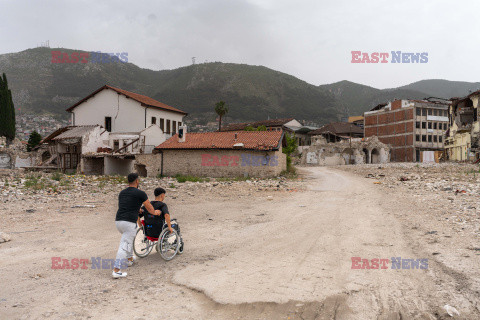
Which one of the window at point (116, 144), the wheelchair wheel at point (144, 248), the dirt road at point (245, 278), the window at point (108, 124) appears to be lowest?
the dirt road at point (245, 278)

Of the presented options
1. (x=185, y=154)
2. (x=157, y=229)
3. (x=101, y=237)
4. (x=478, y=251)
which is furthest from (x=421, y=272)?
(x=185, y=154)

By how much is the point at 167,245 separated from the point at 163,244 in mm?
105

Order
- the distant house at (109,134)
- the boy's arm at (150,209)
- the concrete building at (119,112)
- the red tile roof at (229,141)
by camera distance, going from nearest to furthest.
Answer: the boy's arm at (150,209) → the red tile roof at (229,141) → the distant house at (109,134) → the concrete building at (119,112)

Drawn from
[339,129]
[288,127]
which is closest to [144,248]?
[288,127]

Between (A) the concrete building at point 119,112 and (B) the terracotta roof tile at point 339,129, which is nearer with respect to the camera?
(A) the concrete building at point 119,112

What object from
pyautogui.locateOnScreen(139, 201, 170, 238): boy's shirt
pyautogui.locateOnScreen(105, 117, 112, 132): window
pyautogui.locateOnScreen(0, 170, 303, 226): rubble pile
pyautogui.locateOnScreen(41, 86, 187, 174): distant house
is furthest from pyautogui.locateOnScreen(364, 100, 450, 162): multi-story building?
pyautogui.locateOnScreen(139, 201, 170, 238): boy's shirt

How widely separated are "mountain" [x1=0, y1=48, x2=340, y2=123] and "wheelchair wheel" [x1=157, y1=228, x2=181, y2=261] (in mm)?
88086

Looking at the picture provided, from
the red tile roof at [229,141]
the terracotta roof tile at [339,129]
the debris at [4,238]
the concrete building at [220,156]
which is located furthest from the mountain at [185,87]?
the debris at [4,238]

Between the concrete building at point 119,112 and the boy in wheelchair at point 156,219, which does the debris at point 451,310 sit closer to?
the boy in wheelchair at point 156,219

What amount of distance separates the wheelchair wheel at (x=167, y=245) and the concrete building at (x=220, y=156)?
724 inches

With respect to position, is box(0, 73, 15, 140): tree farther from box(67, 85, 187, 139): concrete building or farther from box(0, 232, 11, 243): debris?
box(0, 232, 11, 243): debris

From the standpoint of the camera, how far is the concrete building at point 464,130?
42719mm

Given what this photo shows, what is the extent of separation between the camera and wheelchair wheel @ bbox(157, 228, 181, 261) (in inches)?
225

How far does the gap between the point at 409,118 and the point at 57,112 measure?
85851 millimetres
